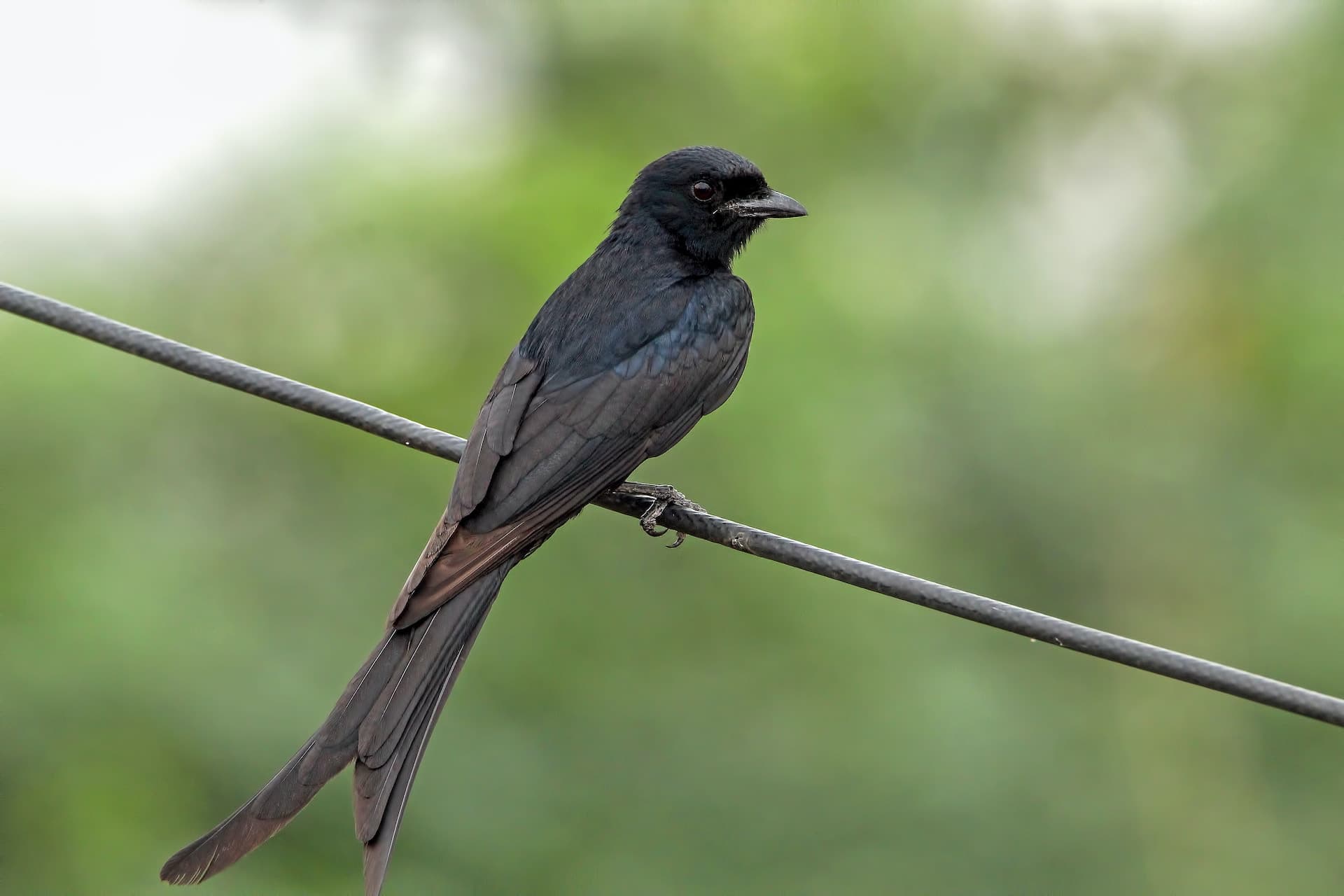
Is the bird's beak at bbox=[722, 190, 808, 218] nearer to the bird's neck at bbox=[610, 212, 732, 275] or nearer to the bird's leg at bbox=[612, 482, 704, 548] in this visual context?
the bird's neck at bbox=[610, 212, 732, 275]

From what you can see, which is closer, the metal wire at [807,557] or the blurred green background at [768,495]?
the metal wire at [807,557]

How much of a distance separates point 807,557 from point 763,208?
6.85 feet

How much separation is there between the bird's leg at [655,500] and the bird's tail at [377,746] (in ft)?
1.77

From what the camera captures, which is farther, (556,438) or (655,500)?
(655,500)

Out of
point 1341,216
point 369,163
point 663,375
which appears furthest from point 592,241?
point 1341,216

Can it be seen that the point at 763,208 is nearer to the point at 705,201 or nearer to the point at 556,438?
the point at 705,201

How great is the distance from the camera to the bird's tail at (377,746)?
3344mm

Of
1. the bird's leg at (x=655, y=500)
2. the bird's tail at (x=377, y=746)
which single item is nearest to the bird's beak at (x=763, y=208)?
the bird's leg at (x=655, y=500)

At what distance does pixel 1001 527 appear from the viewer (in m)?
6.92

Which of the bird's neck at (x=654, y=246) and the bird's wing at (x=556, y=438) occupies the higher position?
the bird's neck at (x=654, y=246)

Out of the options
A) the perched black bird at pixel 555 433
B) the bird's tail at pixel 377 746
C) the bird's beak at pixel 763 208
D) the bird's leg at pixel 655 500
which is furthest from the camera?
the bird's beak at pixel 763 208

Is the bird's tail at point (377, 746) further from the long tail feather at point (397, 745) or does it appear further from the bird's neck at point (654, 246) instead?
the bird's neck at point (654, 246)

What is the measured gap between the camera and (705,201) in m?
5.16

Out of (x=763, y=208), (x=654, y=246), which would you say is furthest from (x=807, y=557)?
(x=763, y=208)
